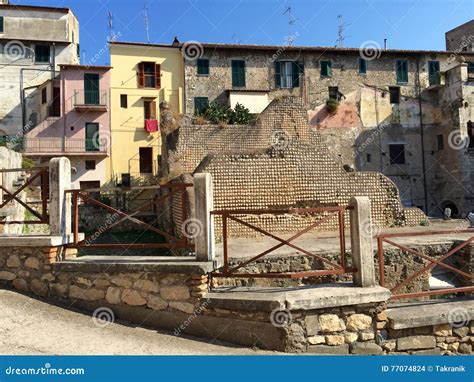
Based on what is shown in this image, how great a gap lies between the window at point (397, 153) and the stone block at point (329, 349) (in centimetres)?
2545

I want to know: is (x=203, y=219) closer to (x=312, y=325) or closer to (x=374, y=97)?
(x=312, y=325)

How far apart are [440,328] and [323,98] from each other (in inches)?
970

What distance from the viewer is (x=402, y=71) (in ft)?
95.6

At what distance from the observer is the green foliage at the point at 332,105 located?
27703 mm

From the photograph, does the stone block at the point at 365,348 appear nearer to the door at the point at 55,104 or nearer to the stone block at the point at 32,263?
the stone block at the point at 32,263

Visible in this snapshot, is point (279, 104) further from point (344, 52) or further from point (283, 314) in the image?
point (283, 314)

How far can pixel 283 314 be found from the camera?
495 centimetres

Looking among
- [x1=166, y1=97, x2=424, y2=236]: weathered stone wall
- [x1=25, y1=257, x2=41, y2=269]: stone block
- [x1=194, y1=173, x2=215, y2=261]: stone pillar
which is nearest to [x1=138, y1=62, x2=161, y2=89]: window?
[x1=166, y1=97, x2=424, y2=236]: weathered stone wall

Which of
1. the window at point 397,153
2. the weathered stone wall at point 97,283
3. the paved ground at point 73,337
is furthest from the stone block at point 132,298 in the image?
the window at point 397,153

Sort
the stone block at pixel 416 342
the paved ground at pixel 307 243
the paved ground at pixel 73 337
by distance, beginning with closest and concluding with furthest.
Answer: the paved ground at pixel 73 337
the stone block at pixel 416 342
the paved ground at pixel 307 243

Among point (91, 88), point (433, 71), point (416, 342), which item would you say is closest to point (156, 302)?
point (416, 342)

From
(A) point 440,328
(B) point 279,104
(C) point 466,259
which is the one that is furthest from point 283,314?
(B) point 279,104

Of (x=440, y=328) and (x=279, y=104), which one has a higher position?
(x=279, y=104)

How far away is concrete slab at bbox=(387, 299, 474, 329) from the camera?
17.7 ft
